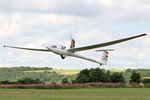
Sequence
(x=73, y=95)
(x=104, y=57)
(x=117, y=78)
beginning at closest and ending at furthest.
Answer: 1. (x=73, y=95)
2. (x=104, y=57)
3. (x=117, y=78)

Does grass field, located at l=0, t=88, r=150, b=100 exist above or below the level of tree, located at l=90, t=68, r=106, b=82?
below

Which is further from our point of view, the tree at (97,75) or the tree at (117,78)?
the tree at (97,75)

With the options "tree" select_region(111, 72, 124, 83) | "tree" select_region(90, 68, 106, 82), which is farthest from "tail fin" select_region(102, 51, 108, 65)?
"tree" select_region(111, 72, 124, 83)

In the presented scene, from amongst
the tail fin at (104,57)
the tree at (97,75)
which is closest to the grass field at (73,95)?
the tail fin at (104,57)

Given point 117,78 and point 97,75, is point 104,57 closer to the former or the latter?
point 117,78

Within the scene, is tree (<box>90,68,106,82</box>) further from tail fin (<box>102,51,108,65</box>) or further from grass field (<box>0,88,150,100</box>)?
grass field (<box>0,88,150,100</box>)

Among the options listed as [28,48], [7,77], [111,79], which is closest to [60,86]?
[28,48]

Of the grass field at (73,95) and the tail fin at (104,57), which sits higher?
the tail fin at (104,57)

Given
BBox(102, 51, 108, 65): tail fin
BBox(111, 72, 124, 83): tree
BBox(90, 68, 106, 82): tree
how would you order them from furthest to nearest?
BBox(90, 68, 106, 82): tree, BBox(111, 72, 124, 83): tree, BBox(102, 51, 108, 65): tail fin

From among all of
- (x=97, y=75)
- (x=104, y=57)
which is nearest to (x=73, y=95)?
(x=104, y=57)

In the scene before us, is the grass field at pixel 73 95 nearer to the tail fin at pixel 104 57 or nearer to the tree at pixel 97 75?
the tail fin at pixel 104 57

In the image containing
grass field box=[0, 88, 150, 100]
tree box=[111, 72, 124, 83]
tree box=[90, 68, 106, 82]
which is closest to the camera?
grass field box=[0, 88, 150, 100]

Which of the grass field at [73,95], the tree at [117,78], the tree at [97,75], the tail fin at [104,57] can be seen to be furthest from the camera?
the tree at [97,75]

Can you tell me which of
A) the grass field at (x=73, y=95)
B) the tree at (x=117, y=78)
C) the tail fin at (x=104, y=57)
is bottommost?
the grass field at (x=73, y=95)
